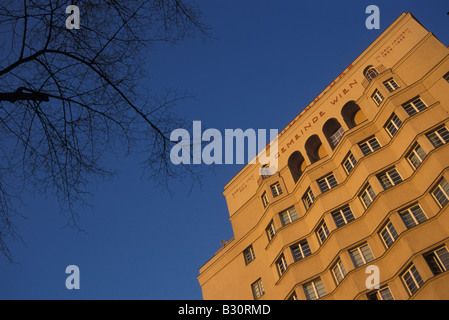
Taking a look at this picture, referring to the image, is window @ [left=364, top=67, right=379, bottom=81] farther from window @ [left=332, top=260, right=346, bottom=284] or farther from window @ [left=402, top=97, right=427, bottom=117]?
window @ [left=332, top=260, right=346, bottom=284]

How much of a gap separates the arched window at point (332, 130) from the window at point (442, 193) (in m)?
9.31

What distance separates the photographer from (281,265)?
2656 cm

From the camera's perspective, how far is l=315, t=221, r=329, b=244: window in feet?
81.5

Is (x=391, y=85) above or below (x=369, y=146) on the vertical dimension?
above

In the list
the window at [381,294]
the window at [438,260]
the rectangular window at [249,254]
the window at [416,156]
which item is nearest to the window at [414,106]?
the window at [416,156]

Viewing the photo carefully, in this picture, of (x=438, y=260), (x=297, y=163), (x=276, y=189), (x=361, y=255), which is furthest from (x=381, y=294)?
(x=297, y=163)

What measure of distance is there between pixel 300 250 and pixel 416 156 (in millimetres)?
8587

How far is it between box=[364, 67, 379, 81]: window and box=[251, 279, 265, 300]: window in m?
15.8

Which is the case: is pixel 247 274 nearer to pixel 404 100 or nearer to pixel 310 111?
pixel 310 111

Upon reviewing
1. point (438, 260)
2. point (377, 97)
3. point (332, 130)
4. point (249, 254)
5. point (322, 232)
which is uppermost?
point (332, 130)

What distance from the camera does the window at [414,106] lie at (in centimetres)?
2441

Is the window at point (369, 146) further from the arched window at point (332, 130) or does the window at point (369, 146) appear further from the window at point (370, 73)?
the window at point (370, 73)

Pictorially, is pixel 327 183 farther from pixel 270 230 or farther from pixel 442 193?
pixel 442 193
